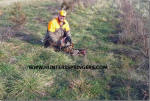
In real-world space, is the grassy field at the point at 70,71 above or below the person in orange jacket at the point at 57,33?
below

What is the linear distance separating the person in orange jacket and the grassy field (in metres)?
0.35

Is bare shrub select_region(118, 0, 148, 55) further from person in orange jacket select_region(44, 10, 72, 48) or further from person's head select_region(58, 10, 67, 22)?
person's head select_region(58, 10, 67, 22)

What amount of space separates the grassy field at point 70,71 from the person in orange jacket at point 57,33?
1.15 ft

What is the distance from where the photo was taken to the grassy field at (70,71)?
521 cm

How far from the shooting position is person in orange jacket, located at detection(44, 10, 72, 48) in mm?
6945

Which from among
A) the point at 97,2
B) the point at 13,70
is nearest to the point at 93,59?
the point at 13,70

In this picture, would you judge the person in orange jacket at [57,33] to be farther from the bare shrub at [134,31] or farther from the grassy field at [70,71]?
the bare shrub at [134,31]

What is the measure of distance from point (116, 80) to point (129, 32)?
2815 mm

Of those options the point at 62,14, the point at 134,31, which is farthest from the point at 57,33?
the point at 134,31

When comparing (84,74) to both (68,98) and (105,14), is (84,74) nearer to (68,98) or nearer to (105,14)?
(68,98)

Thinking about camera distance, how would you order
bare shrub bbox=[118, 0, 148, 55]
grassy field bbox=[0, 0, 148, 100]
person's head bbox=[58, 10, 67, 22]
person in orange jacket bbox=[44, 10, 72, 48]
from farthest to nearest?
1. bare shrub bbox=[118, 0, 148, 55]
2. person in orange jacket bbox=[44, 10, 72, 48]
3. person's head bbox=[58, 10, 67, 22]
4. grassy field bbox=[0, 0, 148, 100]

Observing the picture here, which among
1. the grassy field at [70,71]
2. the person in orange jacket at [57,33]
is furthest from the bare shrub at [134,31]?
the person in orange jacket at [57,33]

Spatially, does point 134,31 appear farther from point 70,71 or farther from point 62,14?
point 70,71

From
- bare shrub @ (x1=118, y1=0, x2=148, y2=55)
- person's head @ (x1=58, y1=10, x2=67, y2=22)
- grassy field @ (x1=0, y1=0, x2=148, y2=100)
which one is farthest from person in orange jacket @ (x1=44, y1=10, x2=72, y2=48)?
bare shrub @ (x1=118, y1=0, x2=148, y2=55)
